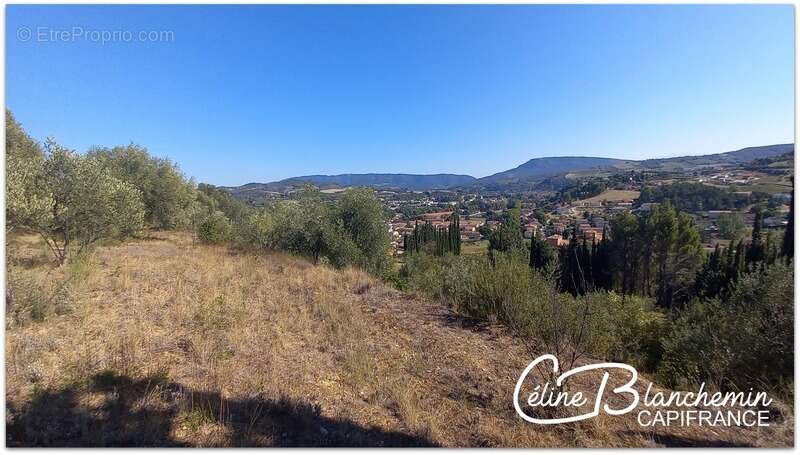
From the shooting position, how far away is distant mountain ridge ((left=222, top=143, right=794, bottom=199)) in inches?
474

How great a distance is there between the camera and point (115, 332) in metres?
4.10

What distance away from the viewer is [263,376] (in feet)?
10.8

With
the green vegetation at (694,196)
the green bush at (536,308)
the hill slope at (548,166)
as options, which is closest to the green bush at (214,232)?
the green bush at (536,308)

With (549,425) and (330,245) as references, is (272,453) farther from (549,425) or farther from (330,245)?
(330,245)

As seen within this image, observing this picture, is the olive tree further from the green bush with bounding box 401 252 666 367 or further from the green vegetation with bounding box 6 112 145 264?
the green bush with bounding box 401 252 666 367

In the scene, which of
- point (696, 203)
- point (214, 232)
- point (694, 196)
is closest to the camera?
point (694, 196)

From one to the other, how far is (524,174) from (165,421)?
6424cm

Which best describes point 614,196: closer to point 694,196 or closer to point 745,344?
point 694,196

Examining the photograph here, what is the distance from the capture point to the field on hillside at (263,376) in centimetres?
255

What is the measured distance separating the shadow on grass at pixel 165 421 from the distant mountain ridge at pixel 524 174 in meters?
4.72

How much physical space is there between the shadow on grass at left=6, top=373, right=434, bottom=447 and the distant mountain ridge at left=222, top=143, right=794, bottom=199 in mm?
4717

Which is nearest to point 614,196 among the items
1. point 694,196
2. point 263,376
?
point 694,196

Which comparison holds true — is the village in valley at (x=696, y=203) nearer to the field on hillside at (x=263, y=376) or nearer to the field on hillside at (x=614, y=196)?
the field on hillside at (x=614, y=196)

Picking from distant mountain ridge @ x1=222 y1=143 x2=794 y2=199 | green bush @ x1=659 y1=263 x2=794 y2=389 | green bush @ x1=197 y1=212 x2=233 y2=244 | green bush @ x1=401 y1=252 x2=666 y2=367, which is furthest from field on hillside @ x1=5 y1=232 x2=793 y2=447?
green bush @ x1=197 y1=212 x2=233 y2=244
